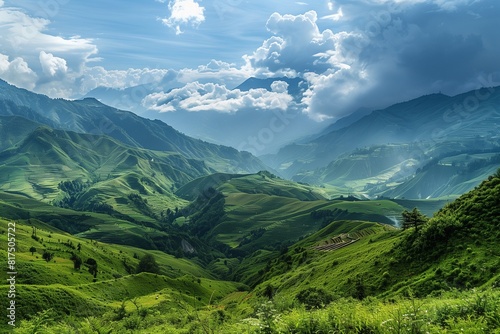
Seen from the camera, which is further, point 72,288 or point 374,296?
point 72,288

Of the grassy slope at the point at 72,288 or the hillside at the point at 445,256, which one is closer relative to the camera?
the hillside at the point at 445,256

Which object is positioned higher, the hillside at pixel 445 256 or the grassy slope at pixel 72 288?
the hillside at pixel 445 256

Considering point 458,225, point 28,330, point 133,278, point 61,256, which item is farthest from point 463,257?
point 61,256

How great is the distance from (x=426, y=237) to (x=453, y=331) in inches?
2761

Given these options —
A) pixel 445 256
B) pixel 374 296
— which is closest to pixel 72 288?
pixel 374 296

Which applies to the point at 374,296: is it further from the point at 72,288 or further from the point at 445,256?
the point at 72,288

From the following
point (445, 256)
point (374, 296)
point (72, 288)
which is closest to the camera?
point (374, 296)

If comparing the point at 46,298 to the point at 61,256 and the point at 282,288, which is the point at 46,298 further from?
the point at 61,256

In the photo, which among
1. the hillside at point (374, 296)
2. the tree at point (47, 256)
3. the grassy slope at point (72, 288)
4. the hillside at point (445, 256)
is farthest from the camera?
the tree at point (47, 256)

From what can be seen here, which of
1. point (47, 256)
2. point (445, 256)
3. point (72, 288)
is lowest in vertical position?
point (72, 288)

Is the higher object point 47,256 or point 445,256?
point 445,256

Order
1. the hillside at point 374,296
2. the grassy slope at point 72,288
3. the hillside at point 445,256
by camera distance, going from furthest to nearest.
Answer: the grassy slope at point 72,288, the hillside at point 445,256, the hillside at point 374,296

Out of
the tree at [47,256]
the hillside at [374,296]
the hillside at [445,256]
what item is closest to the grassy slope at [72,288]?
the hillside at [374,296]

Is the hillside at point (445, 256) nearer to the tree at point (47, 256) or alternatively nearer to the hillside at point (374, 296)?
the hillside at point (374, 296)
